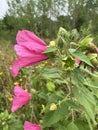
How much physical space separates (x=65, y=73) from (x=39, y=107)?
207cm

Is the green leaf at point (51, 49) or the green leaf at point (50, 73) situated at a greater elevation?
the green leaf at point (51, 49)

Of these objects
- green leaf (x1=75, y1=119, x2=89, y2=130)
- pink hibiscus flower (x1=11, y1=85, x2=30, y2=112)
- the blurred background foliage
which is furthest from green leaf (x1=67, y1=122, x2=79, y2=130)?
the blurred background foliage

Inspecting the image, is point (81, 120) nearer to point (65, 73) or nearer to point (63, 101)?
point (63, 101)

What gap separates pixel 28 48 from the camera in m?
1.08

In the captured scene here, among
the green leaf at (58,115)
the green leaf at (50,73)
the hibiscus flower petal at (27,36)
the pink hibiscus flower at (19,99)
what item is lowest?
the green leaf at (58,115)

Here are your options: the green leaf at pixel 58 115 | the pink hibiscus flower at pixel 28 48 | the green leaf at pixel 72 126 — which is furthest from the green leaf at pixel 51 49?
the green leaf at pixel 72 126

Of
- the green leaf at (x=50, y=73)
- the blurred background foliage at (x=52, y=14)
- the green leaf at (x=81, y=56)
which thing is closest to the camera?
the green leaf at (x=81, y=56)

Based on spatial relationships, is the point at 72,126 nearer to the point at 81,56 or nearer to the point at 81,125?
the point at 81,125

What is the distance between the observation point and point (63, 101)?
1.30m

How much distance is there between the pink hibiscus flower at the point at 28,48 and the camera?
3.56 feet

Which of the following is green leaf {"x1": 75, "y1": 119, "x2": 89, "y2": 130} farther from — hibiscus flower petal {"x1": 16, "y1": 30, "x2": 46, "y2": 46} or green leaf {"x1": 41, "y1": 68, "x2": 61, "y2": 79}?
hibiscus flower petal {"x1": 16, "y1": 30, "x2": 46, "y2": 46}

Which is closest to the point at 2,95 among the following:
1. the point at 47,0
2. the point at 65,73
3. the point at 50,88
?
the point at 50,88

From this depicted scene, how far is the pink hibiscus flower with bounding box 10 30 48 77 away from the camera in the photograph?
42.8 inches

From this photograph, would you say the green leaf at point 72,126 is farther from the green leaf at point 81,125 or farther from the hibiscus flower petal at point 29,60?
the hibiscus flower petal at point 29,60
